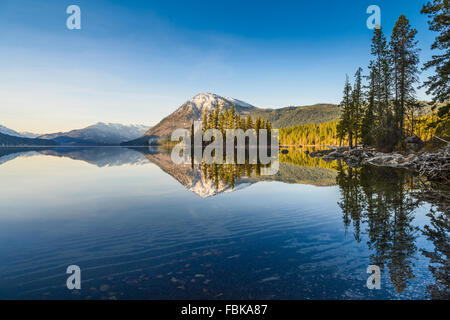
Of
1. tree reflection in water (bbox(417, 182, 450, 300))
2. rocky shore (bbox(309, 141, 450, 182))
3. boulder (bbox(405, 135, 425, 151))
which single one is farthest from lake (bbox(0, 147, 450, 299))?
boulder (bbox(405, 135, 425, 151))

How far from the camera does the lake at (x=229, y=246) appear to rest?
16.8 ft

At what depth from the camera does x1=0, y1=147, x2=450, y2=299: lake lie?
5.12 metres

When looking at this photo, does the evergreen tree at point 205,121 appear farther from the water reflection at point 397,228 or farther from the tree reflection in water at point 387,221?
the water reflection at point 397,228

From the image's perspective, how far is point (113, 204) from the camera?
1298 centimetres

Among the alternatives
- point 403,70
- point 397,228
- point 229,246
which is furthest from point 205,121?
point 229,246

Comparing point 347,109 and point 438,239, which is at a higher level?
point 347,109

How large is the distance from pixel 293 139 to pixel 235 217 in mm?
143658

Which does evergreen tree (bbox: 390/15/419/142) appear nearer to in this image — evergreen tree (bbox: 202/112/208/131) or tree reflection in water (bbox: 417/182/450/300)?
tree reflection in water (bbox: 417/182/450/300)

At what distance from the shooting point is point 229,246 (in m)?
7.34

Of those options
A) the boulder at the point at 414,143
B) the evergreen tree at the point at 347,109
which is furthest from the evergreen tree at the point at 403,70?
the evergreen tree at the point at 347,109

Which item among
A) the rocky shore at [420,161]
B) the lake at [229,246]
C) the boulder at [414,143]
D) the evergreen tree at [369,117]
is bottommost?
the lake at [229,246]

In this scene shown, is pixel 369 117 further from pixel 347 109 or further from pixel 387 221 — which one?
pixel 387 221

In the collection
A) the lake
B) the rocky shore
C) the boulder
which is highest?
the boulder
